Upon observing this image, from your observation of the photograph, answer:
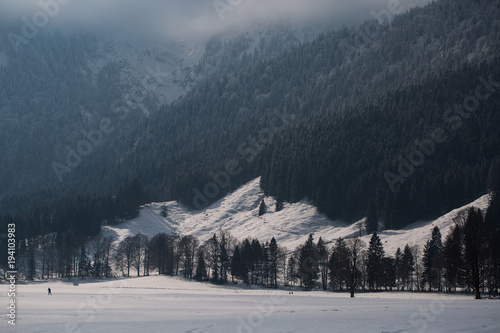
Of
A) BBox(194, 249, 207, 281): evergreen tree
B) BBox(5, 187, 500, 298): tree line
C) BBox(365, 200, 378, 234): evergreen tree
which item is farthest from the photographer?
BBox(365, 200, 378, 234): evergreen tree

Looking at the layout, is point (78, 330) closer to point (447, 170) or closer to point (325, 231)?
point (325, 231)

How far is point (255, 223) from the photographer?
13462 centimetres

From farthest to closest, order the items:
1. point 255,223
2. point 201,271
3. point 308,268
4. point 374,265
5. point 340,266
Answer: point 255,223, point 201,271, point 308,268, point 374,265, point 340,266

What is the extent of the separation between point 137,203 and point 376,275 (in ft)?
317

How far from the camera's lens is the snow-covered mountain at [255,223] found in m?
101

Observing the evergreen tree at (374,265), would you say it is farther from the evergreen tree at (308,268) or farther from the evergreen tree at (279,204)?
the evergreen tree at (279,204)

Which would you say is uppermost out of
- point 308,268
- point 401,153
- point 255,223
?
point 401,153

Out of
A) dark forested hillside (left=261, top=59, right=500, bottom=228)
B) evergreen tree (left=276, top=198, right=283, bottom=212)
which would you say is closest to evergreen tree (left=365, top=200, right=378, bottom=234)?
dark forested hillside (left=261, top=59, right=500, bottom=228)

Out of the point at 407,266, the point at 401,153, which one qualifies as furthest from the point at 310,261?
the point at 401,153

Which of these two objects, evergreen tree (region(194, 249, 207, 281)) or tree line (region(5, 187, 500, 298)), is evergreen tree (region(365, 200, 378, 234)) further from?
evergreen tree (region(194, 249, 207, 281))

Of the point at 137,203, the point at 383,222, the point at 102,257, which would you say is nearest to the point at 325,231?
the point at 383,222

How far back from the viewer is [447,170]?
129 metres

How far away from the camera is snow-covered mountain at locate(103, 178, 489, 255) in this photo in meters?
101

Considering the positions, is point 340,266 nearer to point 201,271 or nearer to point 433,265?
point 433,265
